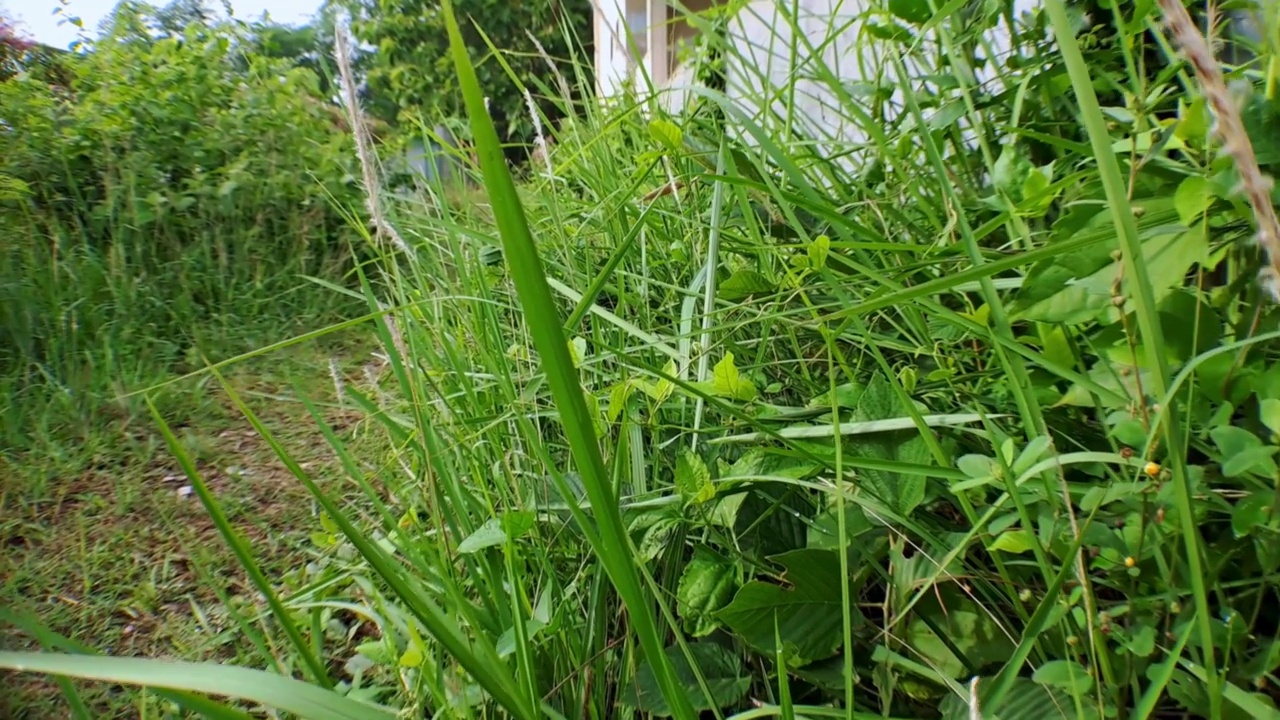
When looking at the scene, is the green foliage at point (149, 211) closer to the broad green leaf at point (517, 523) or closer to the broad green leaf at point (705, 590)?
the broad green leaf at point (517, 523)

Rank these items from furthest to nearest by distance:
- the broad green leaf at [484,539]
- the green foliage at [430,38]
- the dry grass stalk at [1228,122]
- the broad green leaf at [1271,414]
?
1. the green foliage at [430,38]
2. the broad green leaf at [484,539]
3. the broad green leaf at [1271,414]
4. the dry grass stalk at [1228,122]

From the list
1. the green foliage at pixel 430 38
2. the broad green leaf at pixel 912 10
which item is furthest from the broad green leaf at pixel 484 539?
the green foliage at pixel 430 38

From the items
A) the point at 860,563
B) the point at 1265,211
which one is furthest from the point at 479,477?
the point at 1265,211

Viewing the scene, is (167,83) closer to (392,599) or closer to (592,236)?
(592,236)

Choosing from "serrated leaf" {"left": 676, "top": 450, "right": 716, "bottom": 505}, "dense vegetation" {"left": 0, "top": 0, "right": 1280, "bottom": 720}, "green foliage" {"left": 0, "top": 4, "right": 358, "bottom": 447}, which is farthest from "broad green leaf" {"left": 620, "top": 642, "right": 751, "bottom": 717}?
"green foliage" {"left": 0, "top": 4, "right": 358, "bottom": 447}

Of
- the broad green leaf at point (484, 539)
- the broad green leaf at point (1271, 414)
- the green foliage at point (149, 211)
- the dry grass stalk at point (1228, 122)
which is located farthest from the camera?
the green foliage at point (149, 211)

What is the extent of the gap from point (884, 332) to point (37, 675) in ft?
3.53

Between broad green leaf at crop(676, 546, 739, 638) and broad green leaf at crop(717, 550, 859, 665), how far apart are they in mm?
33

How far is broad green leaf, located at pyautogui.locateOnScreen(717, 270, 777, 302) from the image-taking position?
2.06 feet

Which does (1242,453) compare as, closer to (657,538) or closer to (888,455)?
(888,455)

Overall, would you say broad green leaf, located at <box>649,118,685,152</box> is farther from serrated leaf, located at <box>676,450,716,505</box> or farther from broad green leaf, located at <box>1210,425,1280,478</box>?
broad green leaf, located at <box>1210,425,1280,478</box>

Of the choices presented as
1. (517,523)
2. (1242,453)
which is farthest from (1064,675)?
(517,523)

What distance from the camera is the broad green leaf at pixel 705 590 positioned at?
47cm

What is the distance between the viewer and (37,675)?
81 cm
